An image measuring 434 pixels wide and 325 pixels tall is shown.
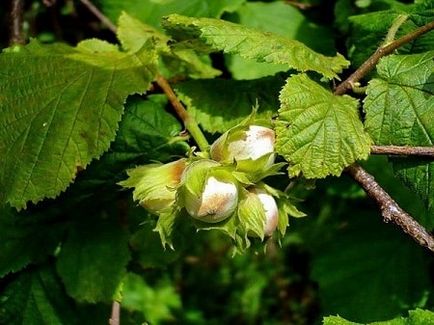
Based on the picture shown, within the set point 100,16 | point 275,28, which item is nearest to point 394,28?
point 275,28

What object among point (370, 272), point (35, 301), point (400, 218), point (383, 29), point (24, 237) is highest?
point (383, 29)

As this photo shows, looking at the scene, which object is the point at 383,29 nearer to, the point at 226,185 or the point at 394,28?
the point at 394,28

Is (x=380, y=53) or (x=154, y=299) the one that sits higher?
(x=380, y=53)

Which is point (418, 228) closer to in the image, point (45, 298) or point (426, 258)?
point (426, 258)

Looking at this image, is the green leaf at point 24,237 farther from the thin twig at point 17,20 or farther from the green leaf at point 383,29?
the green leaf at point 383,29

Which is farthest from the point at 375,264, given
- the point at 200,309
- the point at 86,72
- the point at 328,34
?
the point at 200,309

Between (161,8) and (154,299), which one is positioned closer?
(161,8)

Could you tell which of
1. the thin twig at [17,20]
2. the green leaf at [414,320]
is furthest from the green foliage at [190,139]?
the thin twig at [17,20]
